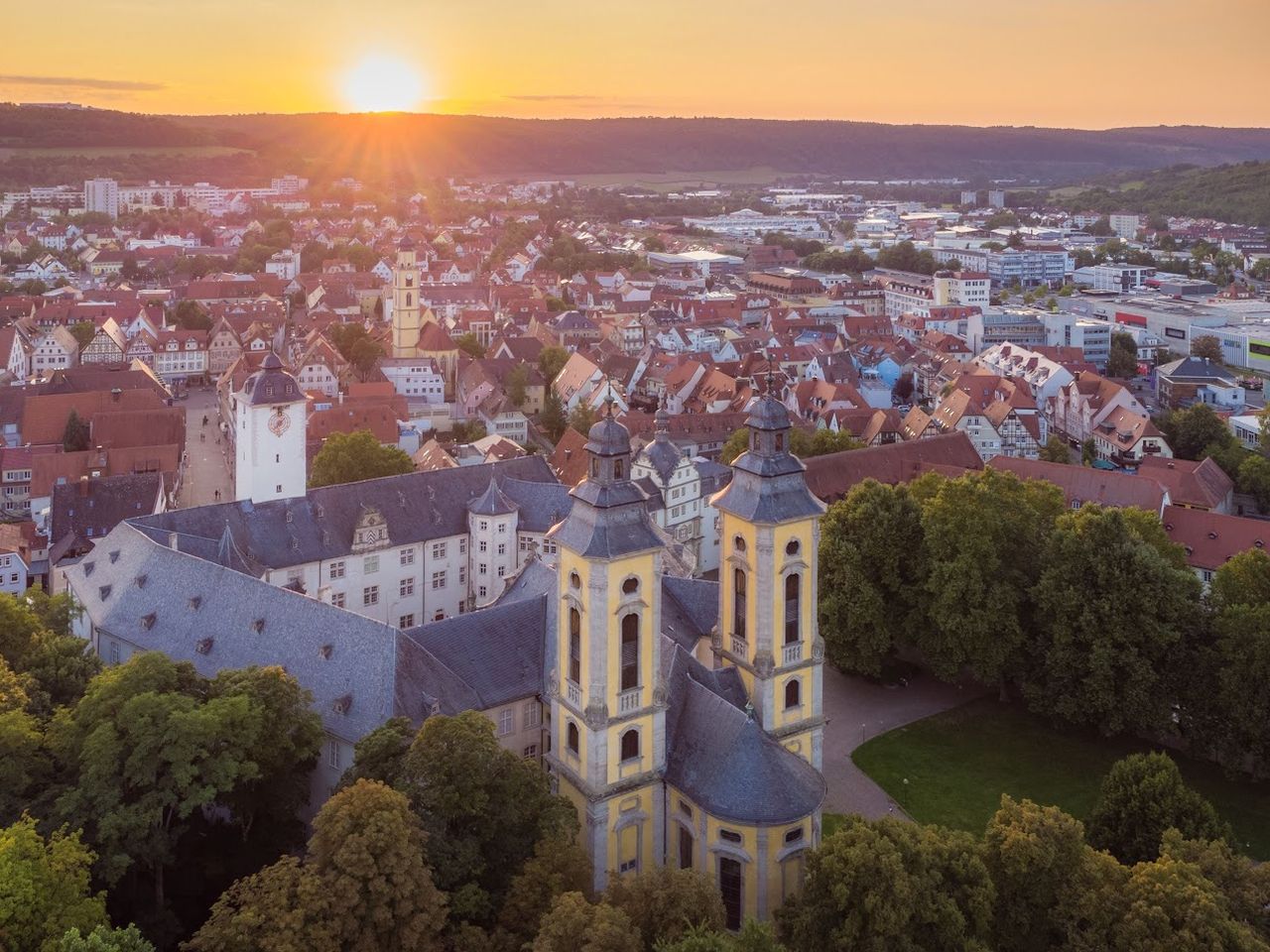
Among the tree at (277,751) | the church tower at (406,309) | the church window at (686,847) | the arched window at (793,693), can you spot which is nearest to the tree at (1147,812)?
the arched window at (793,693)

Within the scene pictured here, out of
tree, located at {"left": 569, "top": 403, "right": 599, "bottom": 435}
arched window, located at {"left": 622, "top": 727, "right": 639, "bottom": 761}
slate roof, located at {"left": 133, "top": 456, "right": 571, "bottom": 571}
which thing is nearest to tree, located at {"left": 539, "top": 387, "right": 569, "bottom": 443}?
tree, located at {"left": 569, "top": 403, "right": 599, "bottom": 435}

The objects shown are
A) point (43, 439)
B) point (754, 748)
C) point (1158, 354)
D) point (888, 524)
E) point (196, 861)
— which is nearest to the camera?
point (754, 748)

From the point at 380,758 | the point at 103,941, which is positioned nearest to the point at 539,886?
the point at 380,758

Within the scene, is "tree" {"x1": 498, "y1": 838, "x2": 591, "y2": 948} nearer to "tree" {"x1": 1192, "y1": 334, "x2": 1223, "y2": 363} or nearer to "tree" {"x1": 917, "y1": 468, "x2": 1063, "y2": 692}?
"tree" {"x1": 917, "y1": 468, "x2": 1063, "y2": 692}

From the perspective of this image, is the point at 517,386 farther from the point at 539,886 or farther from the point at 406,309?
the point at 539,886

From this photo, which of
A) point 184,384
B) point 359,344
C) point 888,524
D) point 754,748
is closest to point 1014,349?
point 359,344

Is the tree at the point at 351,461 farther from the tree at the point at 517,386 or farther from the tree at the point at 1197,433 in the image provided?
the tree at the point at 1197,433

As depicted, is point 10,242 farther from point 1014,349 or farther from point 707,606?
point 707,606
